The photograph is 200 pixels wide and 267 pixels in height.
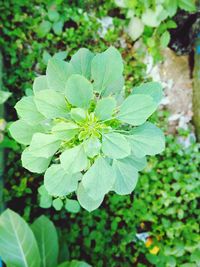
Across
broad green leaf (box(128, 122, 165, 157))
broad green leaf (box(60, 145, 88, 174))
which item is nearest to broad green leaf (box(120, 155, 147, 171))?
broad green leaf (box(128, 122, 165, 157))

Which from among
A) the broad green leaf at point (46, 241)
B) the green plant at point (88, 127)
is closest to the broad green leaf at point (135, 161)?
the green plant at point (88, 127)

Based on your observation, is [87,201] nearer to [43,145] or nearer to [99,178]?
[99,178]

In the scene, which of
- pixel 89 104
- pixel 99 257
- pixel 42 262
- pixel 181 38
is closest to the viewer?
pixel 89 104

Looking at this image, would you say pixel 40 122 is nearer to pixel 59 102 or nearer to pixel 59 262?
pixel 59 102

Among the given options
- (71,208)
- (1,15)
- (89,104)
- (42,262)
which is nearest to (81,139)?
(89,104)

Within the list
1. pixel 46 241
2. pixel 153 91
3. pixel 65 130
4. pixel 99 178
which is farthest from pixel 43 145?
pixel 46 241

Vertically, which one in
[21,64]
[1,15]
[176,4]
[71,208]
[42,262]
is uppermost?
[176,4]

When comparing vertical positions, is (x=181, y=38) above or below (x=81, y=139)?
below
